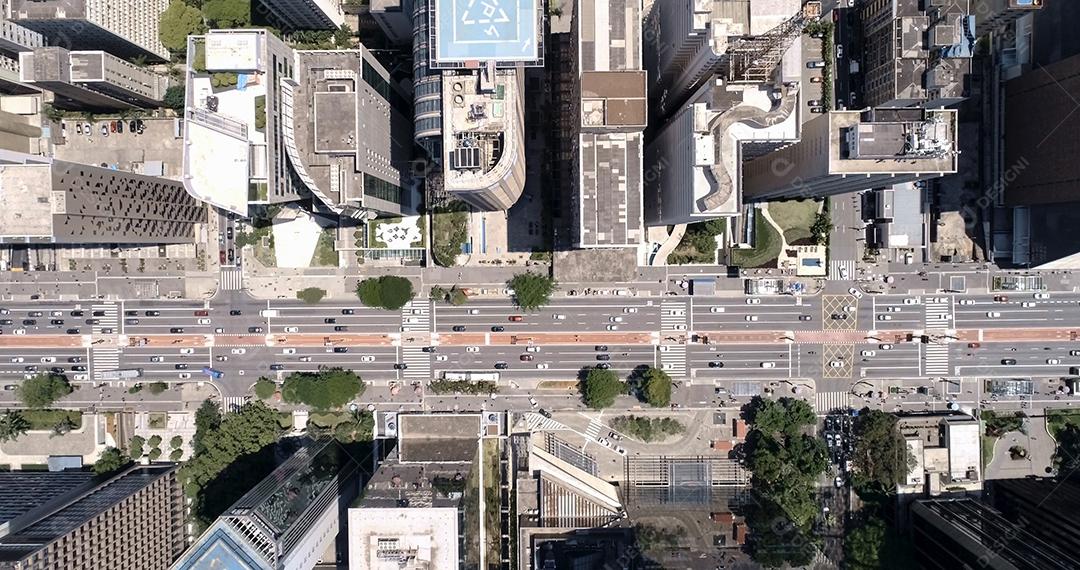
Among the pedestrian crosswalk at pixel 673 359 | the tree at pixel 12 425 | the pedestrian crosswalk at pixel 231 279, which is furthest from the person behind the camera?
the pedestrian crosswalk at pixel 231 279

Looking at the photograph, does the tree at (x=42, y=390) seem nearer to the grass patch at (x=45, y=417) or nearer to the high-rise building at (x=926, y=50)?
the grass patch at (x=45, y=417)

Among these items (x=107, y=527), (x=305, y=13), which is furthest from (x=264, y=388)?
(x=305, y=13)

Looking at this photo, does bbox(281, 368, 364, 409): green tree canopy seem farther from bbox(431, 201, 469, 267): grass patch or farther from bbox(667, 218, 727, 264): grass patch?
bbox(667, 218, 727, 264): grass patch

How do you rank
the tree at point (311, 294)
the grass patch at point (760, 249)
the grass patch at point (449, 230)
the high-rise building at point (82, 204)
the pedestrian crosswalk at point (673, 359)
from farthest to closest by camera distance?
the pedestrian crosswalk at point (673, 359) → the tree at point (311, 294) → the grass patch at point (449, 230) → the grass patch at point (760, 249) → the high-rise building at point (82, 204)

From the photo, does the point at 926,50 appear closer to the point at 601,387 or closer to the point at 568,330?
the point at 568,330

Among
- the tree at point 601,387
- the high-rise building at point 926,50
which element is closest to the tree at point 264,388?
the tree at point 601,387

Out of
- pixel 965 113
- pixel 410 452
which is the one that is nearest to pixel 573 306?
pixel 410 452
